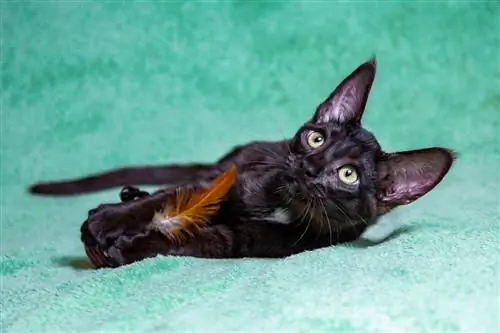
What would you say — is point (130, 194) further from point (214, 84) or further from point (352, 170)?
point (214, 84)

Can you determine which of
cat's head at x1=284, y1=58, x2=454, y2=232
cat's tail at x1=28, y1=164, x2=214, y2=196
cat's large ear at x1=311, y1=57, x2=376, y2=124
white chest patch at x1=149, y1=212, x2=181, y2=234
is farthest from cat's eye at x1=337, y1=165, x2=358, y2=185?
cat's tail at x1=28, y1=164, x2=214, y2=196

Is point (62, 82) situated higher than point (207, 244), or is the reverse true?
point (62, 82)

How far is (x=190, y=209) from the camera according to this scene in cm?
145

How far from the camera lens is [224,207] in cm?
155

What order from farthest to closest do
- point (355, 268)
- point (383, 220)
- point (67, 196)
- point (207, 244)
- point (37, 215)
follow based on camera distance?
point (67, 196), point (37, 215), point (383, 220), point (207, 244), point (355, 268)

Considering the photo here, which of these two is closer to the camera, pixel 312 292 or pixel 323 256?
pixel 312 292

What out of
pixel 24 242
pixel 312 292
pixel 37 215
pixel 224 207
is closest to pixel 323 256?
pixel 312 292

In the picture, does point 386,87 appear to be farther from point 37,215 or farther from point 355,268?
point 355,268

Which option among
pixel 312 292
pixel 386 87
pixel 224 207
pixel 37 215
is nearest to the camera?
pixel 312 292

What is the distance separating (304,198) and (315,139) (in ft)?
0.38

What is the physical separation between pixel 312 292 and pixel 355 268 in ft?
0.41

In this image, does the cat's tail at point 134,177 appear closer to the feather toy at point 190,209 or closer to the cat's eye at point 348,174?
the feather toy at point 190,209

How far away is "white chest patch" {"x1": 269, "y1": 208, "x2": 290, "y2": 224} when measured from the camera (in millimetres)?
1508

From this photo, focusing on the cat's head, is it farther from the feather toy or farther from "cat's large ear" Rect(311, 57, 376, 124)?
the feather toy
